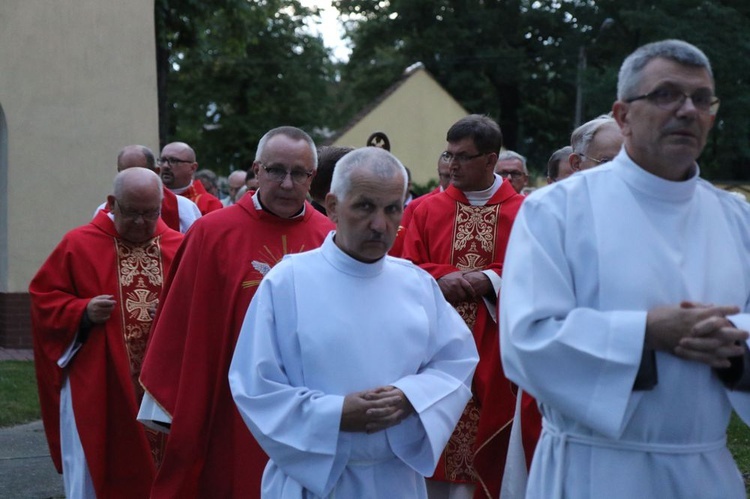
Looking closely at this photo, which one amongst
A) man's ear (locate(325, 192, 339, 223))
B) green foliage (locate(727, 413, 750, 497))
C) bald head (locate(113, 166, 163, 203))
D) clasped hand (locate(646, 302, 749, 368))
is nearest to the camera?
clasped hand (locate(646, 302, 749, 368))

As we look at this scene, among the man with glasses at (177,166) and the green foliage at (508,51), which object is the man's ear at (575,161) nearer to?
the man with glasses at (177,166)

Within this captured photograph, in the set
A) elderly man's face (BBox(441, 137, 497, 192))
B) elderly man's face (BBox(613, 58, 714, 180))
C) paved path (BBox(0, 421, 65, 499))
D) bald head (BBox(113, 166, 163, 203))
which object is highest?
elderly man's face (BBox(613, 58, 714, 180))

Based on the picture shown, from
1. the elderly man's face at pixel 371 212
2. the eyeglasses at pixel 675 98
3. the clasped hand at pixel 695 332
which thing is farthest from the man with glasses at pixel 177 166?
the clasped hand at pixel 695 332

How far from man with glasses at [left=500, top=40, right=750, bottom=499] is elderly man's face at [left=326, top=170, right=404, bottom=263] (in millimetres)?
730

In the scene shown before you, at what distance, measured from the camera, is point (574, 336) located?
3391 millimetres

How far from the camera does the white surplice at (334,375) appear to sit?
4168 millimetres

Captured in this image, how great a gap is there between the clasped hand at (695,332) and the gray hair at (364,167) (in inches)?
48.7

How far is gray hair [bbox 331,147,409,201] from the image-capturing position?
169 inches

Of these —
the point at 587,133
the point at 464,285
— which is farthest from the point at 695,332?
the point at 464,285

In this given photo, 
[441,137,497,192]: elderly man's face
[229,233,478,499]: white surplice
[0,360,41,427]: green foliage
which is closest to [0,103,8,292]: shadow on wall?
[0,360,41,427]: green foliage

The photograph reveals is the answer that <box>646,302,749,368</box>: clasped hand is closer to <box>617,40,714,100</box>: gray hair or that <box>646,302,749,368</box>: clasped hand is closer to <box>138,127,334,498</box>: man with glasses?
<box>617,40,714,100</box>: gray hair

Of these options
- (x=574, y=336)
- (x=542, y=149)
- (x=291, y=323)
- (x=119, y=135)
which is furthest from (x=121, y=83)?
(x=542, y=149)

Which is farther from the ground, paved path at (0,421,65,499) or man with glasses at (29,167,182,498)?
man with glasses at (29,167,182,498)

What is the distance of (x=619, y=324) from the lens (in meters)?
3.37
